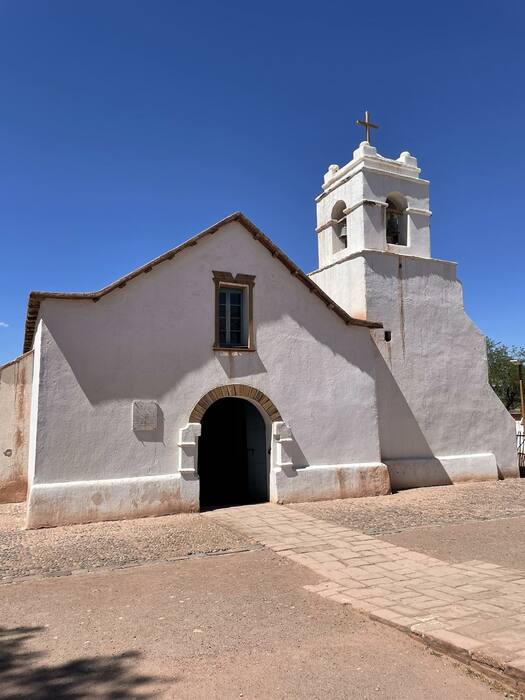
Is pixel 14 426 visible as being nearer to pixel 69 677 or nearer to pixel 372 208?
pixel 69 677

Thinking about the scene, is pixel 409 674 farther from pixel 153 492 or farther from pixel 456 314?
pixel 456 314

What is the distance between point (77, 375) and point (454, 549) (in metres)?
7.18

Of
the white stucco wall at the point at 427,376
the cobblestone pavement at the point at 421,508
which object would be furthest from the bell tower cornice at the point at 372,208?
the cobblestone pavement at the point at 421,508

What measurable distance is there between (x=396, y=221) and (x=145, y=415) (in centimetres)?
969

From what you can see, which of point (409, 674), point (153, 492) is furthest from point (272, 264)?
point (409, 674)

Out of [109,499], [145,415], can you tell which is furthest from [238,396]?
[109,499]

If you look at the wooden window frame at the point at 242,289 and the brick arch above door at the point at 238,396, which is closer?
the brick arch above door at the point at 238,396

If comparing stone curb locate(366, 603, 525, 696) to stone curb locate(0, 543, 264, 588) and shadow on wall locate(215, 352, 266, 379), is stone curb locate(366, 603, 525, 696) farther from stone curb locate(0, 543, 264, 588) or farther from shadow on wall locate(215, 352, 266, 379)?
shadow on wall locate(215, 352, 266, 379)

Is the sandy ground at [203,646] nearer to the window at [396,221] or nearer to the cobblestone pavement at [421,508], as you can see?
the cobblestone pavement at [421,508]

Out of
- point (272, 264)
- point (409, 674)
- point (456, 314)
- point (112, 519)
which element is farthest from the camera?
point (456, 314)

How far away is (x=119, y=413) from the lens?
1070cm

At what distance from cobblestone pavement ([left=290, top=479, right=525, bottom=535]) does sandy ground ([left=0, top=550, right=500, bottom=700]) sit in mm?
3739

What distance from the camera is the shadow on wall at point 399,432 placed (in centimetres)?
1441

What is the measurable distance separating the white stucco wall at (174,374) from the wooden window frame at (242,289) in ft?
0.42
